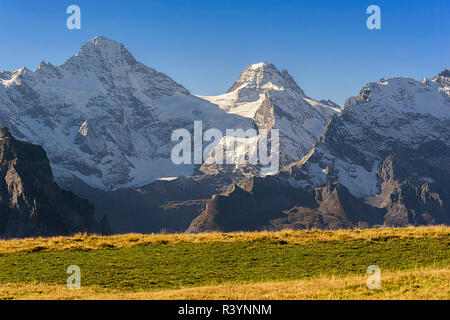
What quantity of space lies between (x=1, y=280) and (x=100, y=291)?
26.4 feet

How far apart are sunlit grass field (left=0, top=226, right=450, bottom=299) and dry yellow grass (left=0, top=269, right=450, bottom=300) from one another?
5cm

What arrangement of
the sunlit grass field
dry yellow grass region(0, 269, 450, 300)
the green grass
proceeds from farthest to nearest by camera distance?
the green grass
the sunlit grass field
dry yellow grass region(0, 269, 450, 300)

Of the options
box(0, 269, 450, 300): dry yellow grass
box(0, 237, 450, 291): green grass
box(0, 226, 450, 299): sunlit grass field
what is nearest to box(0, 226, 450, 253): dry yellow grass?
box(0, 226, 450, 299): sunlit grass field

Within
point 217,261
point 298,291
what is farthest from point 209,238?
point 298,291

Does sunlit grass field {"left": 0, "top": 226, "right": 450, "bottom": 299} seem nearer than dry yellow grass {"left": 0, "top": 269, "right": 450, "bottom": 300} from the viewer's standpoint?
No

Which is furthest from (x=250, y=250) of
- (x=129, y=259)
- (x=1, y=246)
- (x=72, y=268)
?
(x=1, y=246)

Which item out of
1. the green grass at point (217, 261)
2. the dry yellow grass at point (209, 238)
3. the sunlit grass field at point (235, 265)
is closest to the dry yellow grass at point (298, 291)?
the sunlit grass field at point (235, 265)

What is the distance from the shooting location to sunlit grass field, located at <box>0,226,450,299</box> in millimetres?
33469

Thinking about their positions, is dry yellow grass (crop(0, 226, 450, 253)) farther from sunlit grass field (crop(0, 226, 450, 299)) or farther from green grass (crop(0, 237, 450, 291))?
green grass (crop(0, 237, 450, 291))

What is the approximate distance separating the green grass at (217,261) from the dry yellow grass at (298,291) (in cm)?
270

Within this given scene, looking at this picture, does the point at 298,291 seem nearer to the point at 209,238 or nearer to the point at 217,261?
the point at 217,261

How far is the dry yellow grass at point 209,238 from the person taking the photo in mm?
51219

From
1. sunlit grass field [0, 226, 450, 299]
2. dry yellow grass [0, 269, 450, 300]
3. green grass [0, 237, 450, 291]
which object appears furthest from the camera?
green grass [0, 237, 450, 291]
